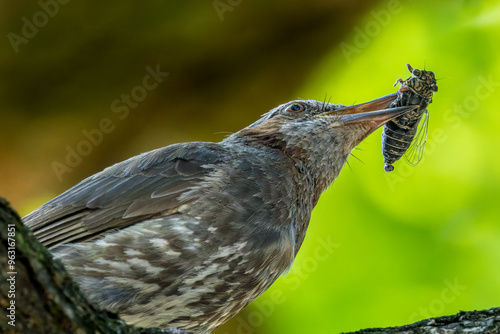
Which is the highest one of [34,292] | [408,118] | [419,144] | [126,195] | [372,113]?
[126,195]

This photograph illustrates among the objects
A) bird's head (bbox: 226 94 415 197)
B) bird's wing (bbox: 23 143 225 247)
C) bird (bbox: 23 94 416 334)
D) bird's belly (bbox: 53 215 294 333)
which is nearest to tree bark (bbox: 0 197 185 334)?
bird (bbox: 23 94 416 334)

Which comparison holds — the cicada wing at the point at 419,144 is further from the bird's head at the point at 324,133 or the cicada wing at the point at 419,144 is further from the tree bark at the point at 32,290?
the tree bark at the point at 32,290

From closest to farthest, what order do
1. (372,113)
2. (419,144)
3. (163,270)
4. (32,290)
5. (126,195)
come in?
(32,290) → (163,270) → (126,195) → (372,113) → (419,144)

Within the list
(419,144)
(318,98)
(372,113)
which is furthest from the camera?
(318,98)

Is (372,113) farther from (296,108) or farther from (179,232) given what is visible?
(179,232)

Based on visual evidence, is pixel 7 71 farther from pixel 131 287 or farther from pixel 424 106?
pixel 424 106

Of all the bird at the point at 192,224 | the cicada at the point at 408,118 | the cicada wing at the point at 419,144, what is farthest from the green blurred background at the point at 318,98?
the bird at the point at 192,224

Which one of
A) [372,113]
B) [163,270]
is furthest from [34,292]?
[372,113]
